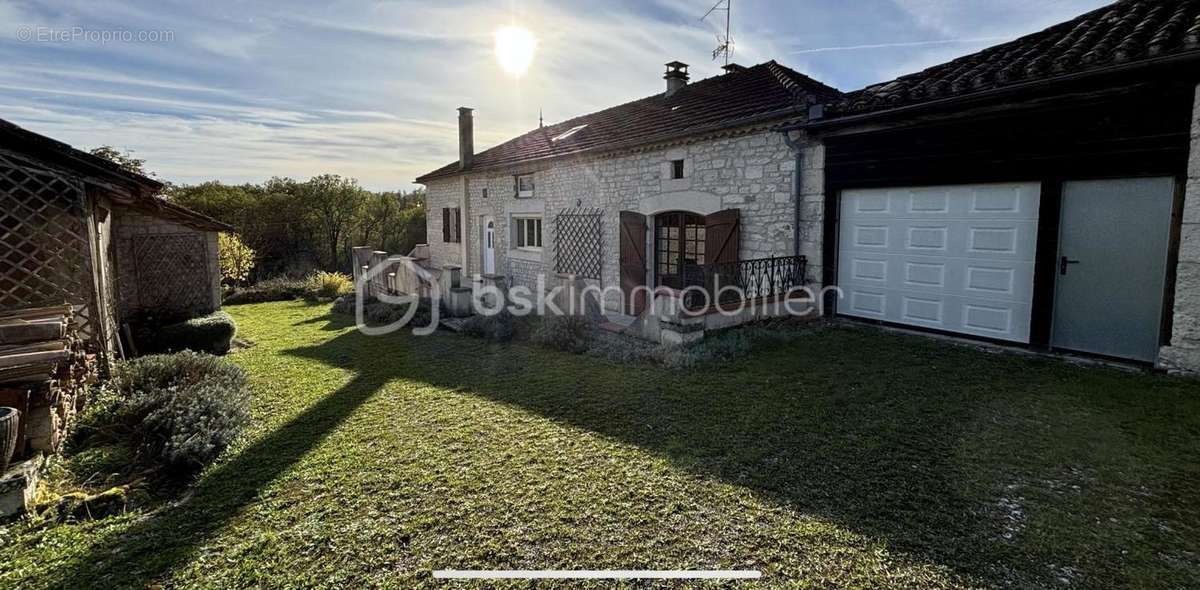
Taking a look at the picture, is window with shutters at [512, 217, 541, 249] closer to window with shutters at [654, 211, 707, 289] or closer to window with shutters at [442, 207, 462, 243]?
window with shutters at [442, 207, 462, 243]

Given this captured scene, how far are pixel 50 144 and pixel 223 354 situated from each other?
387cm

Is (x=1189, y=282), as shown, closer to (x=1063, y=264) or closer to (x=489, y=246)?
(x=1063, y=264)

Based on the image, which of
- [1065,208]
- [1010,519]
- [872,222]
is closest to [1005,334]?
[1065,208]

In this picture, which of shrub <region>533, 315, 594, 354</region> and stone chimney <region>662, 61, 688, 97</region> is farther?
stone chimney <region>662, 61, 688, 97</region>

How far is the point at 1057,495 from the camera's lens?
3.30 m

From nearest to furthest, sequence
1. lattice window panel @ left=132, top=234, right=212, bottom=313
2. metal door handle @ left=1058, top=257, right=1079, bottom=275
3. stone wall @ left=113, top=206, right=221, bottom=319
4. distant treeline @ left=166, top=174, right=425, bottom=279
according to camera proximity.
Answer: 1. metal door handle @ left=1058, top=257, right=1079, bottom=275
2. stone wall @ left=113, top=206, right=221, bottom=319
3. lattice window panel @ left=132, top=234, right=212, bottom=313
4. distant treeline @ left=166, top=174, right=425, bottom=279

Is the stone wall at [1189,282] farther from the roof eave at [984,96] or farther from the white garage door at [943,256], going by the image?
the white garage door at [943,256]

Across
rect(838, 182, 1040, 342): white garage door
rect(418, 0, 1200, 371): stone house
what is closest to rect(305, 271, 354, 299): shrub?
rect(418, 0, 1200, 371): stone house

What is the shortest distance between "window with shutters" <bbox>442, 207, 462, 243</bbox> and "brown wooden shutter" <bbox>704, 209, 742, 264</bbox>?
31.8 feet

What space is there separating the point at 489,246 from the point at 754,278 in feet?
30.8

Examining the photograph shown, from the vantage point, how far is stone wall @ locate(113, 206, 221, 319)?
8461 mm

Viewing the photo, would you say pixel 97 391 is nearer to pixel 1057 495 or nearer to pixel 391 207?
pixel 1057 495

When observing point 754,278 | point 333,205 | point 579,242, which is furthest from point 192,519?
point 333,205

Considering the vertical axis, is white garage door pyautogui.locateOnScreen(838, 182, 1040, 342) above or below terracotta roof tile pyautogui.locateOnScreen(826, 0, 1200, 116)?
below
